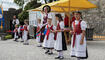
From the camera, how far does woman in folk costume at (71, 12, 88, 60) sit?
225 inches

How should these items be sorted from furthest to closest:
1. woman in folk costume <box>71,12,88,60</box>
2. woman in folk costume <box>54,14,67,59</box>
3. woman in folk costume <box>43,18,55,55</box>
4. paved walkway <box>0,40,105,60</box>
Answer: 1. woman in folk costume <box>43,18,55,55</box>
2. paved walkway <box>0,40,105,60</box>
3. woman in folk costume <box>54,14,67,59</box>
4. woman in folk costume <box>71,12,88,60</box>

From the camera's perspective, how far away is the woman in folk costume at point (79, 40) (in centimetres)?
570

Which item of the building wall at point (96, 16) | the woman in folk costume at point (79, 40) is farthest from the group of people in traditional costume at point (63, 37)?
the building wall at point (96, 16)

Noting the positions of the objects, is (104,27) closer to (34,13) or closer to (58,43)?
(34,13)

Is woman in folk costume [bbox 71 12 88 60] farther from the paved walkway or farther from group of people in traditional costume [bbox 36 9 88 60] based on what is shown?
the paved walkway

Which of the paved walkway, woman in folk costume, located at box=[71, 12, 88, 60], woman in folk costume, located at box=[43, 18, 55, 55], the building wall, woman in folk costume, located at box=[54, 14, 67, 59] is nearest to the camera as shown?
woman in folk costume, located at box=[71, 12, 88, 60]

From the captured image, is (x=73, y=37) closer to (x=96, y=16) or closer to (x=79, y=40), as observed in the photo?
(x=79, y=40)

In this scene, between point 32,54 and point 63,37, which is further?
point 32,54

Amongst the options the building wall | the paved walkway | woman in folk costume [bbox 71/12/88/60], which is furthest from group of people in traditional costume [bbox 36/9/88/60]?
the building wall

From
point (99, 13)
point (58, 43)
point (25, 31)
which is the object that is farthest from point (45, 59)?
point (99, 13)

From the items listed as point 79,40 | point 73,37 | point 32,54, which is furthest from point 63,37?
point 32,54

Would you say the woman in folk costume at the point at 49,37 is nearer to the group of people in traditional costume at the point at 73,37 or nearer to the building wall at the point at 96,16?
the group of people in traditional costume at the point at 73,37

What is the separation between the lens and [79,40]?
5848mm

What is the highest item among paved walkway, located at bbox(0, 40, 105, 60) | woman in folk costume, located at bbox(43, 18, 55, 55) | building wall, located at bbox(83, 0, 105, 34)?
building wall, located at bbox(83, 0, 105, 34)
